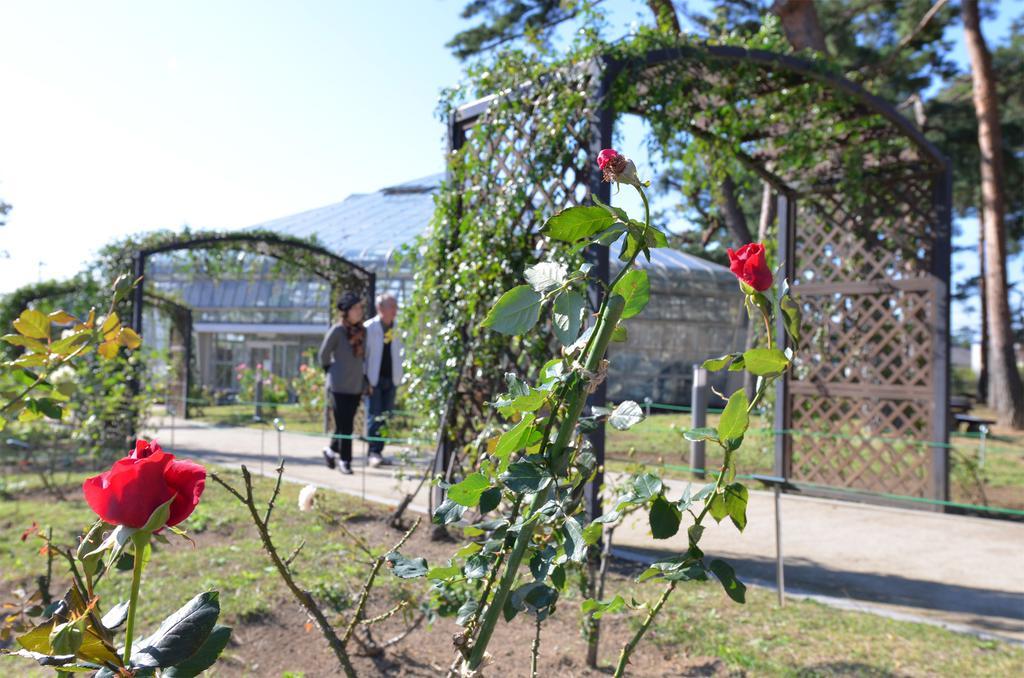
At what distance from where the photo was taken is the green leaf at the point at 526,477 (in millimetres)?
1112

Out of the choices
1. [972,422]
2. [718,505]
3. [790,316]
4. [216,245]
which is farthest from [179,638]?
[972,422]

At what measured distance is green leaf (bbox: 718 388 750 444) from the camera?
1140 mm

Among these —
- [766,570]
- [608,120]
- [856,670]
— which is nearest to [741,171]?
[608,120]

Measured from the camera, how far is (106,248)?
9414mm

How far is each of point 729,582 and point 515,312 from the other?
22.5 inches

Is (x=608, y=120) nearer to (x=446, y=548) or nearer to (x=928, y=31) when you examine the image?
(x=446, y=548)

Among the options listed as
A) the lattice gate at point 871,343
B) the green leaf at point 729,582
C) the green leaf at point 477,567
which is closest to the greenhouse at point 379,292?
the lattice gate at point 871,343

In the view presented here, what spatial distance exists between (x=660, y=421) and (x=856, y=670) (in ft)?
38.8

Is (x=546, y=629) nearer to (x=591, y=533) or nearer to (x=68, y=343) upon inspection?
(x=591, y=533)

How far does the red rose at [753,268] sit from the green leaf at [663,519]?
0.34 meters

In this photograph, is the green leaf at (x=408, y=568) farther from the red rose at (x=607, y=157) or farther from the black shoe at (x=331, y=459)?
the black shoe at (x=331, y=459)

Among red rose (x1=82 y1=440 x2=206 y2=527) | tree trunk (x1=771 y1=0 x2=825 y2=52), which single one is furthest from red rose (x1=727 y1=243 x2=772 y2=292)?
tree trunk (x1=771 y1=0 x2=825 y2=52)

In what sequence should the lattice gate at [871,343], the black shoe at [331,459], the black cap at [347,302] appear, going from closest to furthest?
the lattice gate at [871,343]
the black cap at [347,302]
the black shoe at [331,459]

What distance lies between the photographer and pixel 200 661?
907mm
